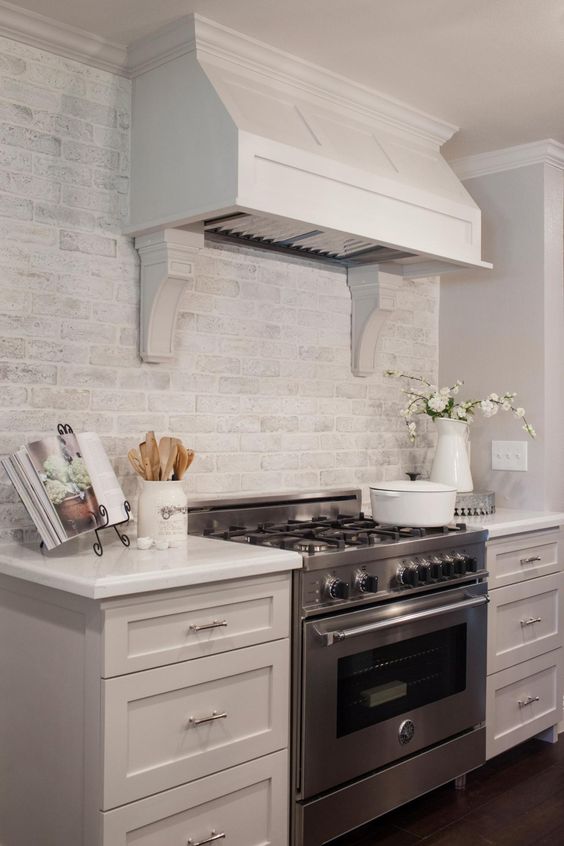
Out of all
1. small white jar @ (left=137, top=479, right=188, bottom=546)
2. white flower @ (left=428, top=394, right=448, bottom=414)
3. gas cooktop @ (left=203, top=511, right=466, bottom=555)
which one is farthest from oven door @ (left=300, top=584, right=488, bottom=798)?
white flower @ (left=428, top=394, right=448, bottom=414)

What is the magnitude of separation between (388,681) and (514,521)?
92 cm

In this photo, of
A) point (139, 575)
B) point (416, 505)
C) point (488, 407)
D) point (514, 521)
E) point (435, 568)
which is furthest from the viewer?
point (488, 407)

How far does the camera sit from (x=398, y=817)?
112 inches

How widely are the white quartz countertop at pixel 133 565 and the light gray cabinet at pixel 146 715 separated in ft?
0.16

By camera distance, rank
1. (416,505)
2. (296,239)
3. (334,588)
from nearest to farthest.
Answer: (334,588) < (416,505) < (296,239)

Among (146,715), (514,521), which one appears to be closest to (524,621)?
(514,521)

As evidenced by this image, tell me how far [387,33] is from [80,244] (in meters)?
1.16

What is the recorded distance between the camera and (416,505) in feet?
9.62

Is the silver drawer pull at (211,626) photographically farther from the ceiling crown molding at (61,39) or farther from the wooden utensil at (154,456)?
the ceiling crown molding at (61,39)

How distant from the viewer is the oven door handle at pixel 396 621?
2443 mm

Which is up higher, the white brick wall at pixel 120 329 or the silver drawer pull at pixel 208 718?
the white brick wall at pixel 120 329

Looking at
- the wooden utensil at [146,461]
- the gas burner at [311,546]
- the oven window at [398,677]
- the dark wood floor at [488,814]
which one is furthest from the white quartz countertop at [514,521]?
the wooden utensil at [146,461]

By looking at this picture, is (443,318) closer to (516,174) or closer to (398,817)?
(516,174)

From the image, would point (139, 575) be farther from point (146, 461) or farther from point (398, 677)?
point (398, 677)
